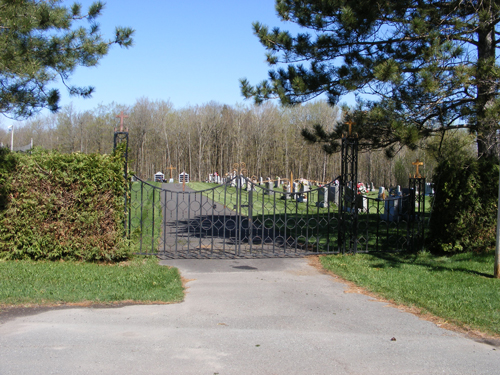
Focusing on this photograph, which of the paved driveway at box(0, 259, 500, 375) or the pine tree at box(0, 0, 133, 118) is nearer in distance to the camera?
the paved driveway at box(0, 259, 500, 375)

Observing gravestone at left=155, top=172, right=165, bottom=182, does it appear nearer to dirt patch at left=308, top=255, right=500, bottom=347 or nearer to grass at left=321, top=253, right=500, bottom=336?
grass at left=321, top=253, right=500, bottom=336

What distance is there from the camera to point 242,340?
4.67 m

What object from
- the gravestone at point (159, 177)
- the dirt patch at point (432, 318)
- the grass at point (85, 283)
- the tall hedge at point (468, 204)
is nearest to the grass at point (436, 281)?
the dirt patch at point (432, 318)

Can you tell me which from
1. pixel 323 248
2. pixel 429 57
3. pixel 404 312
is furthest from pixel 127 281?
pixel 429 57

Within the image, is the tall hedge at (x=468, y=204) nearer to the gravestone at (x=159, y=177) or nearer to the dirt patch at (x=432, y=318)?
the dirt patch at (x=432, y=318)

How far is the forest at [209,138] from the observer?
5491cm

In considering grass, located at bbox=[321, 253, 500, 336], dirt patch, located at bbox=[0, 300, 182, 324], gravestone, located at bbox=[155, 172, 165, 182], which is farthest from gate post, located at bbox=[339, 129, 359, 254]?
gravestone, located at bbox=[155, 172, 165, 182]

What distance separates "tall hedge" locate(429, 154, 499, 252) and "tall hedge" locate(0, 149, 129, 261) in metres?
6.64

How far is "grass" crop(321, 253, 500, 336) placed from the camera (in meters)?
5.66

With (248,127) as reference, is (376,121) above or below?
below

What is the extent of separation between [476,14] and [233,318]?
854 centimetres

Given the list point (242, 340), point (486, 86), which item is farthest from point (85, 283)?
point (486, 86)

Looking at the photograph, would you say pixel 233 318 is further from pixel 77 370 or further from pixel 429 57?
pixel 429 57

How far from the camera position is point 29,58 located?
778 cm
